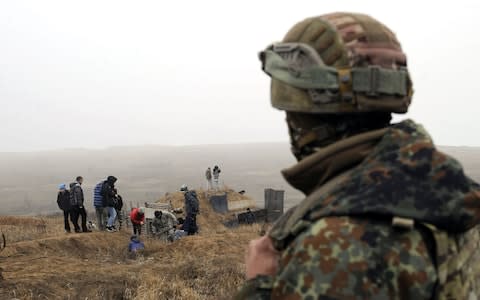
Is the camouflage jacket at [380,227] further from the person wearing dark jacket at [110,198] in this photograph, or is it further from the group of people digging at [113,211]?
the person wearing dark jacket at [110,198]

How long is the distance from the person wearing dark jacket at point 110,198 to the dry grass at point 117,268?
0.48 meters

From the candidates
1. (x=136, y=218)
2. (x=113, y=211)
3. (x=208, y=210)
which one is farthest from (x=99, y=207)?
(x=208, y=210)

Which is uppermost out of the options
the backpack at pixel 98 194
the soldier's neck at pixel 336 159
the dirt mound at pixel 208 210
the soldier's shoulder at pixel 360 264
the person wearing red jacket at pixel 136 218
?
the soldier's neck at pixel 336 159

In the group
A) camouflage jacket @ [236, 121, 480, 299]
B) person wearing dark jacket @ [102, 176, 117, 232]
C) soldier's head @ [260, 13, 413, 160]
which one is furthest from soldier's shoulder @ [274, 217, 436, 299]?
person wearing dark jacket @ [102, 176, 117, 232]

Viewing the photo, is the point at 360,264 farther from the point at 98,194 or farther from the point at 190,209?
the point at 98,194

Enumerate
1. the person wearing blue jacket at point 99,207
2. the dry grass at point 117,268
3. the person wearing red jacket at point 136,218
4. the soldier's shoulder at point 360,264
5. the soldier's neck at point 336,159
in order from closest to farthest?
the soldier's shoulder at point 360,264 < the soldier's neck at point 336,159 < the dry grass at point 117,268 < the person wearing blue jacket at point 99,207 < the person wearing red jacket at point 136,218

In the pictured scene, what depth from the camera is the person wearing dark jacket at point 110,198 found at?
12680 mm

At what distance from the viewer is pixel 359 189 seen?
3.95 ft

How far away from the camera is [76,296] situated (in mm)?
7156

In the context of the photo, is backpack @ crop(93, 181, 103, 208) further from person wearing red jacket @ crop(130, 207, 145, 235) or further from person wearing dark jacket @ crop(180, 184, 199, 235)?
person wearing dark jacket @ crop(180, 184, 199, 235)

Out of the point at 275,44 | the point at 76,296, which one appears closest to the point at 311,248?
the point at 275,44

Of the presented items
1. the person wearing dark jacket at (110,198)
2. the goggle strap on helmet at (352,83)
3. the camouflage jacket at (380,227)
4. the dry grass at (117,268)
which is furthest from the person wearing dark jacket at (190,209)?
the camouflage jacket at (380,227)

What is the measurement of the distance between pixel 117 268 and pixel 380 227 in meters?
8.91

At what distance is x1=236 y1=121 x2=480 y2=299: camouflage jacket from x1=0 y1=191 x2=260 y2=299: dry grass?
607 cm
